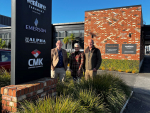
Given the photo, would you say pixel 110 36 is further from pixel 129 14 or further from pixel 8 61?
pixel 8 61

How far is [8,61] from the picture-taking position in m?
5.40

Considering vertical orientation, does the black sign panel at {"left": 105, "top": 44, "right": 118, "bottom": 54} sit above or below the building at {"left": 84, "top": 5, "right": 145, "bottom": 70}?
below

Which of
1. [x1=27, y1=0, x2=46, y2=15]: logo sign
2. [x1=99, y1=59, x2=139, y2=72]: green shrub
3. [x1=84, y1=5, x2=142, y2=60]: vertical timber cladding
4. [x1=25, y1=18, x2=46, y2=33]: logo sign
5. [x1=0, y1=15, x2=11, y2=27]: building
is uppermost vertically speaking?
[x1=0, y1=15, x2=11, y2=27]: building

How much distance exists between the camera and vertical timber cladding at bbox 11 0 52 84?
259 cm

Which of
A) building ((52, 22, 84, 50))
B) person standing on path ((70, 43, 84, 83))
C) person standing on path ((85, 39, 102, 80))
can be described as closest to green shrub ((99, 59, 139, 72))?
building ((52, 22, 84, 50))

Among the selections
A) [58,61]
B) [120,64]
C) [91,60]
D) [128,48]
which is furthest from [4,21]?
[91,60]

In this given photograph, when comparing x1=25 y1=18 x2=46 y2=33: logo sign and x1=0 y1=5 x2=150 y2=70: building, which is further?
x1=0 y1=5 x2=150 y2=70: building

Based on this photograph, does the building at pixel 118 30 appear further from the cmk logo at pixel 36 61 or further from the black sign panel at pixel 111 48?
the cmk logo at pixel 36 61

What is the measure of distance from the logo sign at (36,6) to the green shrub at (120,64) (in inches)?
371

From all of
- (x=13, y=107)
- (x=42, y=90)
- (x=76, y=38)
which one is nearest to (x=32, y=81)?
(x=42, y=90)

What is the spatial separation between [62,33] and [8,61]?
12259mm

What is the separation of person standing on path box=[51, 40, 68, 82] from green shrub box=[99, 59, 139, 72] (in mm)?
7891

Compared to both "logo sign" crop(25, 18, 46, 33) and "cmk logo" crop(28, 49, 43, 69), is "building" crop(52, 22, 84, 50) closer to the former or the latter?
"logo sign" crop(25, 18, 46, 33)

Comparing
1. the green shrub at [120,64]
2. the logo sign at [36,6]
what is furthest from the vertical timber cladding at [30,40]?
the green shrub at [120,64]
